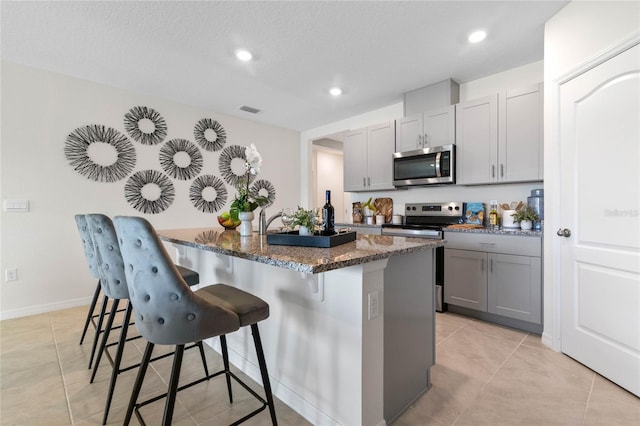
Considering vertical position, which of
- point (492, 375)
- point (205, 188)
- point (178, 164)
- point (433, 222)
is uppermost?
point (178, 164)

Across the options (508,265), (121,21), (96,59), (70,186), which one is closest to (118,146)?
(70,186)

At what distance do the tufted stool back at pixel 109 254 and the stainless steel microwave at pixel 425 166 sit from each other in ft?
10.1

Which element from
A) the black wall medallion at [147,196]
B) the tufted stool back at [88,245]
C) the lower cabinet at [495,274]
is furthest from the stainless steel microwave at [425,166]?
the tufted stool back at [88,245]

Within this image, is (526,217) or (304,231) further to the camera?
(526,217)

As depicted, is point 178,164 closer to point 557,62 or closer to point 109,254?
point 109,254

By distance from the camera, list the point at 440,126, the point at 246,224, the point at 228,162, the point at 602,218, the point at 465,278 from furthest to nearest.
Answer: the point at 228,162 → the point at 440,126 → the point at 465,278 → the point at 246,224 → the point at 602,218

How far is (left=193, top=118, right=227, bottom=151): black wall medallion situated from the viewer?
4.25 m

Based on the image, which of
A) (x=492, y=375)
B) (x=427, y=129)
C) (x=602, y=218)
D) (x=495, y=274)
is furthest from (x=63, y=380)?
(x=427, y=129)

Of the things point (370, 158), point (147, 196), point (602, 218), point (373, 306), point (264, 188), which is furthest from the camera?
point (264, 188)

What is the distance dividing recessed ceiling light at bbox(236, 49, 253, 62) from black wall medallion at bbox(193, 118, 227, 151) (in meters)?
1.72

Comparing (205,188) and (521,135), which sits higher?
(521,135)

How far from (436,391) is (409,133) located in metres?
2.85

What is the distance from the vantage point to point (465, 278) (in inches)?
114

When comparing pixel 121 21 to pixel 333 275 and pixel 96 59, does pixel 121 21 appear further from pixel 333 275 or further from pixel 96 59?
pixel 333 275
